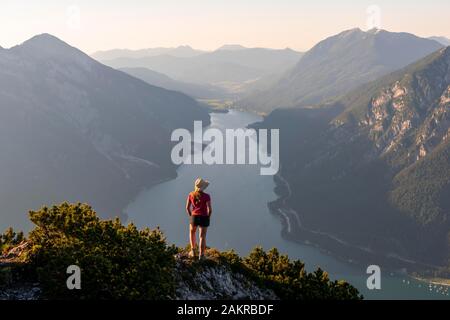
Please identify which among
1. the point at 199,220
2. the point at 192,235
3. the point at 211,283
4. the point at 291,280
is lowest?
the point at 291,280

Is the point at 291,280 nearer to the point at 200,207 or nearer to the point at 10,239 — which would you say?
the point at 200,207

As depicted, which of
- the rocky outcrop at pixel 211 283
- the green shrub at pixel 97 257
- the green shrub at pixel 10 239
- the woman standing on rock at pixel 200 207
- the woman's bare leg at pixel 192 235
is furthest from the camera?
the green shrub at pixel 10 239

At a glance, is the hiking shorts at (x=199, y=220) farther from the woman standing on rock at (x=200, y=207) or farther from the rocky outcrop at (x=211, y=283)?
the rocky outcrop at (x=211, y=283)

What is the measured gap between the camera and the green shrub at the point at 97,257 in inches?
762

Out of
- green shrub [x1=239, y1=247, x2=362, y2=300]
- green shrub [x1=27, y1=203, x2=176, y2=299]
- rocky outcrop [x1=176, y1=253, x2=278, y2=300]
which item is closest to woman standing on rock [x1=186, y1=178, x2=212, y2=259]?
green shrub [x1=27, y1=203, x2=176, y2=299]

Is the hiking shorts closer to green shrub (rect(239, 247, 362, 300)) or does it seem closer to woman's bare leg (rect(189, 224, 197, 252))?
woman's bare leg (rect(189, 224, 197, 252))

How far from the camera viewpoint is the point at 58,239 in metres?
22.8

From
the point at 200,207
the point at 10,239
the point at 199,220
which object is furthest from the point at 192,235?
the point at 10,239

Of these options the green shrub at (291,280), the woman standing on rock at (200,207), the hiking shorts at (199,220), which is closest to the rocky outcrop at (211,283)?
the green shrub at (291,280)

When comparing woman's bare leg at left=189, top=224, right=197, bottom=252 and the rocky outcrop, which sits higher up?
woman's bare leg at left=189, top=224, right=197, bottom=252

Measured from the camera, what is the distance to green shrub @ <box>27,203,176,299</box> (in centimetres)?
1934

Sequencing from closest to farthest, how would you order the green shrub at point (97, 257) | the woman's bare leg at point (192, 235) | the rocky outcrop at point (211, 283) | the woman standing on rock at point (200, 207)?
the green shrub at point (97, 257) < the rocky outcrop at point (211, 283) < the woman standing on rock at point (200, 207) < the woman's bare leg at point (192, 235)

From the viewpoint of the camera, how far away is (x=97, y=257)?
1991 centimetres
